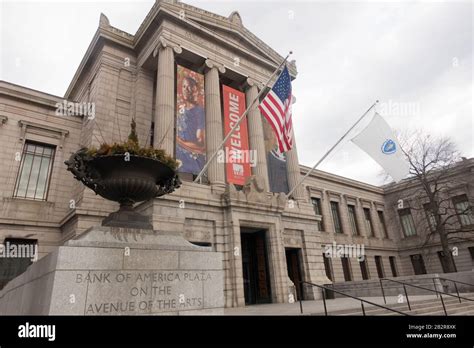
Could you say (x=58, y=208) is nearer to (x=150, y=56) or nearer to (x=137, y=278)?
(x=150, y=56)

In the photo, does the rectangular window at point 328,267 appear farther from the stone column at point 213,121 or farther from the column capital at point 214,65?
the column capital at point 214,65

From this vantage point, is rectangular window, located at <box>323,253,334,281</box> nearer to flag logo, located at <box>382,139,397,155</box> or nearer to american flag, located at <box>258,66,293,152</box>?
flag logo, located at <box>382,139,397,155</box>

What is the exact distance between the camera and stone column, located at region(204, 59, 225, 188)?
661 inches

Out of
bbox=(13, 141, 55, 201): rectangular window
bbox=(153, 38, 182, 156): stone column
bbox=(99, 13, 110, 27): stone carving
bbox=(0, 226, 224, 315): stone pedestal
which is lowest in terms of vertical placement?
bbox=(0, 226, 224, 315): stone pedestal

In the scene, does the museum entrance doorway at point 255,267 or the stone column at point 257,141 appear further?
the stone column at point 257,141

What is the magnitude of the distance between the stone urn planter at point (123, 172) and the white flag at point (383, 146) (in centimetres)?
1149

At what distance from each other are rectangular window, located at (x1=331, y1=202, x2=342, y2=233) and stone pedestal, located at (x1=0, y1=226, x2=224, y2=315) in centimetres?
2941

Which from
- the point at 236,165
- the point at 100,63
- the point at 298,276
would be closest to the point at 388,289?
the point at 298,276

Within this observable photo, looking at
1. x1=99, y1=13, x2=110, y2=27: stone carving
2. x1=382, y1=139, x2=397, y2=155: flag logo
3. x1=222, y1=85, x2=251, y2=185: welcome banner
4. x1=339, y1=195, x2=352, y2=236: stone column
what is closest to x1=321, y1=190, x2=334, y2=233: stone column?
x1=339, y1=195, x2=352, y2=236: stone column

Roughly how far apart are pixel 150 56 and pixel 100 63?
3141mm

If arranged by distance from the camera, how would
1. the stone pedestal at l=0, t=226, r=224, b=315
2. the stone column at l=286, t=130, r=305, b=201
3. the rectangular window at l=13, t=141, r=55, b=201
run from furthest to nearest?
the stone column at l=286, t=130, r=305, b=201
the rectangular window at l=13, t=141, r=55, b=201
the stone pedestal at l=0, t=226, r=224, b=315

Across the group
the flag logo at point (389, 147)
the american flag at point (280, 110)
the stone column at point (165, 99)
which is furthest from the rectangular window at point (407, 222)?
the stone column at point (165, 99)

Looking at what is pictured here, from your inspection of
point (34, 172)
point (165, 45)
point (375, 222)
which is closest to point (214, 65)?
point (165, 45)

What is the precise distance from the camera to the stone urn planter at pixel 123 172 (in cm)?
575
